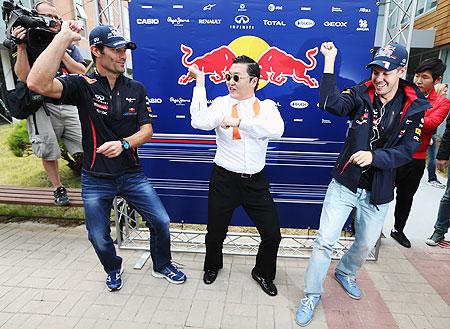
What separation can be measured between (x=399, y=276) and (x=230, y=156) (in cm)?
213

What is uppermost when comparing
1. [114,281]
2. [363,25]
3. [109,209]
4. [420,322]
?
[363,25]

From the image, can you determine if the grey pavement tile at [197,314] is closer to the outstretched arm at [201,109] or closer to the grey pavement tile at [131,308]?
the grey pavement tile at [131,308]

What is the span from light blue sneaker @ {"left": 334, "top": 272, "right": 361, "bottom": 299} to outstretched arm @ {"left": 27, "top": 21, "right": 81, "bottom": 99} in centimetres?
293

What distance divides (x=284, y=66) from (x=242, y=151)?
1.05 m

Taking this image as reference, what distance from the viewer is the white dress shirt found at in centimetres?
255

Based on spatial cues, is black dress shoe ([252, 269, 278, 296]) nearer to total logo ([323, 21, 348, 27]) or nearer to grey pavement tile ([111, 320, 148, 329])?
grey pavement tile ([111, 320, 148, 329])

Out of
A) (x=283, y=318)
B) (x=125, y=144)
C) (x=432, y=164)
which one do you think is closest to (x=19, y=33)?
(x=125, y=144)

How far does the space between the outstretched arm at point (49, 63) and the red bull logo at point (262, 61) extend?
1190 millimetres

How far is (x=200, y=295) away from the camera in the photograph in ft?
9.61

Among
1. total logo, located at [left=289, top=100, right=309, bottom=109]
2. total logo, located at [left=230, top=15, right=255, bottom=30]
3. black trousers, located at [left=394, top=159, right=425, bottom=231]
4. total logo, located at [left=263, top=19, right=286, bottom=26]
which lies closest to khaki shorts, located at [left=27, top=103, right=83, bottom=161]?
total logo, located at [left=230, top=15, right=255, bottom=30]

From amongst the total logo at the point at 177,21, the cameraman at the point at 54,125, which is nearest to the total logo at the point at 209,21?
A: the total logo at the point at 177,21

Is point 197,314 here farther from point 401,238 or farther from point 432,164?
point 432,164

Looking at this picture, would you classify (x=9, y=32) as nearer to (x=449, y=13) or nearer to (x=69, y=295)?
(x=69, y=295)

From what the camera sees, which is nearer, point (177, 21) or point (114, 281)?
point (114, 281)
